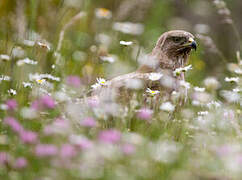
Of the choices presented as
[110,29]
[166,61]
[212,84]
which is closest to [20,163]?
[212,84]

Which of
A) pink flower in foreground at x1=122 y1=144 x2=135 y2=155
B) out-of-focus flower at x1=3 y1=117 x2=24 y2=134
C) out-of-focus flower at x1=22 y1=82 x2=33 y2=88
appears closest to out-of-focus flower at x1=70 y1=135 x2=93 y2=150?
pink flower in foreground at x1=122 y1=144 x2=135 y2=155

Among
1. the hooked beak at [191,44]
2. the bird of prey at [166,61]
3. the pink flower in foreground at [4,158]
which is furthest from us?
the hooked beak at [191,44]

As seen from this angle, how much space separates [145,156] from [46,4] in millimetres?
5424

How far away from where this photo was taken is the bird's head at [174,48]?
15.9ft

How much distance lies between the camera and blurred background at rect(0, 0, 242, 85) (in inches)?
202

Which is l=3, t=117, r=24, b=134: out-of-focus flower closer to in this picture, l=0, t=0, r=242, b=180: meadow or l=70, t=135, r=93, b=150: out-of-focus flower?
l=0, t=0, r=242, b=180: meadow

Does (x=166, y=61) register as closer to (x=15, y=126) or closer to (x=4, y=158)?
(x=15, y=126)

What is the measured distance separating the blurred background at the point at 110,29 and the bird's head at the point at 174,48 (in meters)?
0.13

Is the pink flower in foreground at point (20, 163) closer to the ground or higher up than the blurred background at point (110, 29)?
closer to the ground

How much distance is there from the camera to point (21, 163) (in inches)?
99.7

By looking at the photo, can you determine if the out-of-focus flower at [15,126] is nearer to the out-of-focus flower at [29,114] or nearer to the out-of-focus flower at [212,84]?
the out-of-focus flower at [29,114]

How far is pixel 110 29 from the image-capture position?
7215mm

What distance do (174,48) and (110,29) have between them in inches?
95.7

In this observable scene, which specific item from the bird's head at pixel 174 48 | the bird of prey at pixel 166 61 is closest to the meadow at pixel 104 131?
the bird of prey at pixel 166 61
